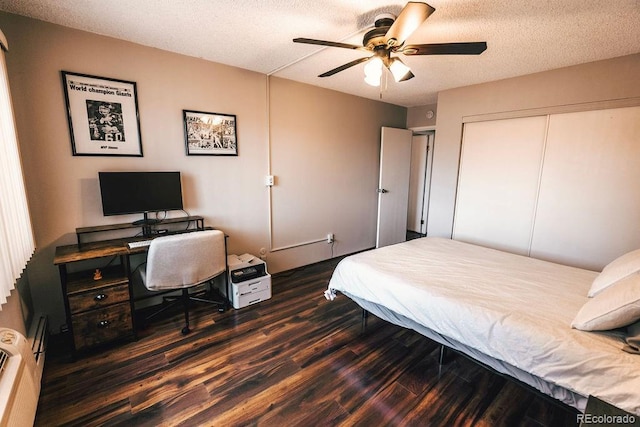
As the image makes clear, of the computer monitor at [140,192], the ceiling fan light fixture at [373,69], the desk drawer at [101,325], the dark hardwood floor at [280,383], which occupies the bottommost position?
the dark hardwood floor at [280,383]

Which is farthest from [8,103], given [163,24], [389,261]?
[389,261]

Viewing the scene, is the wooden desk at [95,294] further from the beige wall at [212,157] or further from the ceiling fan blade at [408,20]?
the ceiling fan blade at [408,20]

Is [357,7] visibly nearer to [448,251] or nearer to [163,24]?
[163,24]

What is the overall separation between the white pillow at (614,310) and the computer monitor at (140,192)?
9.92ft

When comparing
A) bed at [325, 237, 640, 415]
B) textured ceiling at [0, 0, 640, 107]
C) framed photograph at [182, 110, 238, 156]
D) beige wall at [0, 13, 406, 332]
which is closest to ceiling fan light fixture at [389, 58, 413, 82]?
textured ceiling at [0, 0, 640, 107]

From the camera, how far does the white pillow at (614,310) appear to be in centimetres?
132

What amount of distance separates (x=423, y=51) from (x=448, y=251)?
72.4 inches

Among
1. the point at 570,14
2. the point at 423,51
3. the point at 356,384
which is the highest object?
the point at 570,14

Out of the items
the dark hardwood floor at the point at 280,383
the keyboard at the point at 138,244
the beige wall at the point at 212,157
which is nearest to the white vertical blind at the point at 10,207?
the beige wall at the point at 212,157

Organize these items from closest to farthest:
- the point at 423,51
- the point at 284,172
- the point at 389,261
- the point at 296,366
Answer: the point at 423,51 < the point at 296,366 < the point at 389,261 < the point at 284,172

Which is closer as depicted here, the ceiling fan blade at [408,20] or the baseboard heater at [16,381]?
the baseboard heater at [16,381]

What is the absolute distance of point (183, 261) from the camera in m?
2.26

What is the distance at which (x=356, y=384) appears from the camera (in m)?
1.86

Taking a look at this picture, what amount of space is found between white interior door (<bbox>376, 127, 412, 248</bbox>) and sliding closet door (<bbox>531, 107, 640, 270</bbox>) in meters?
2.00
